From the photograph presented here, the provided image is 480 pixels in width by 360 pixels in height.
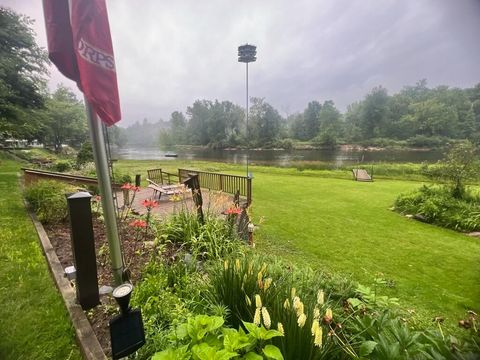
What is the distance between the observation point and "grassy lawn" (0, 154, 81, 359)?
6.64ft

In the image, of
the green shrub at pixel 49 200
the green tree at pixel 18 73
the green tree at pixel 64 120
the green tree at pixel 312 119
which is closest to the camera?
the green shrub at pixel 49 200

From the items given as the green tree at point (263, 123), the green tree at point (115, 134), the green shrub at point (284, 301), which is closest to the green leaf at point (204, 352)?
the green shrub at point (284, 301)

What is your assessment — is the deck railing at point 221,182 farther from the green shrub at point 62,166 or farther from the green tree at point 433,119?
the green tree at point 433,119

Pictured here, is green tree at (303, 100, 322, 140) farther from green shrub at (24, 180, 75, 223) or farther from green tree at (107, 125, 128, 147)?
green shrub at (24, 180, 75, 223)

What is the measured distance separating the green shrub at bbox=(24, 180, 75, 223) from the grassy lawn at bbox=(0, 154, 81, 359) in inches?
30.6

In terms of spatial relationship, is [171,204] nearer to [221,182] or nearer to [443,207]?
[221,182]

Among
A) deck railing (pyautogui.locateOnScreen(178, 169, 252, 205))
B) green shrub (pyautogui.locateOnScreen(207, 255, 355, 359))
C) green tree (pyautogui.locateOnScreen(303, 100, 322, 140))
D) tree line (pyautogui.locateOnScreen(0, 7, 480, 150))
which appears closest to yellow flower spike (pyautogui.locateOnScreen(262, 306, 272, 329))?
green shrub (pyautogui.locateOnScreen(207, 255, 355, 359))

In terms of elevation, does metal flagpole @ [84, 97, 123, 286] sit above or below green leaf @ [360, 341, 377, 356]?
above

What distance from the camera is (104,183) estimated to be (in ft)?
6.46

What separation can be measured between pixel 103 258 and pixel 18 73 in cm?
1227

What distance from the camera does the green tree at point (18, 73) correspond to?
995 cm

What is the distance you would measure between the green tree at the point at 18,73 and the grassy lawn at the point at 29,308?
8.69m

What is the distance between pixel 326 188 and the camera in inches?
459

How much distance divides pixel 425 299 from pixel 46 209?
23.3ft
